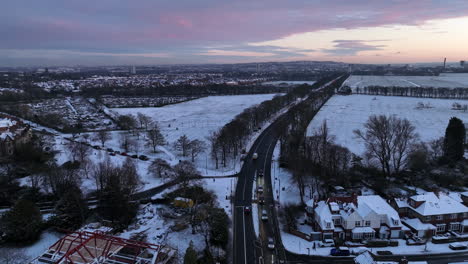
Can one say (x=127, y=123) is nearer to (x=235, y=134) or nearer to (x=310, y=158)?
(x=235, y=134)

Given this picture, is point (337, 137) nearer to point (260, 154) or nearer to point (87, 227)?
point (260, 154)

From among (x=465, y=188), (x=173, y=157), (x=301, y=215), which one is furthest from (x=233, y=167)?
(x=465, y=188)

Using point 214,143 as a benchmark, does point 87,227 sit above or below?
below

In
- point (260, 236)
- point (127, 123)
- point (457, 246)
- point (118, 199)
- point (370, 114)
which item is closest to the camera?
point (457, 246)

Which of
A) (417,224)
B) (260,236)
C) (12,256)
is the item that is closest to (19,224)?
(12,256)

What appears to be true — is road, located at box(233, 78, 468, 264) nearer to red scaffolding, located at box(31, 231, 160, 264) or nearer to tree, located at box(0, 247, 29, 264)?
red scaffolding, located at box(31, 231, 160, 264)

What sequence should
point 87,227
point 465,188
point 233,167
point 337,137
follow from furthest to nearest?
point 337,137 < point 233,167 < point 465,188 < point 87,227
